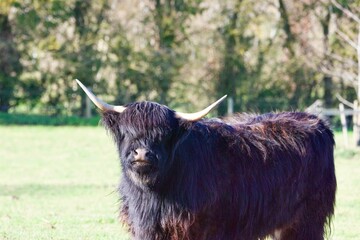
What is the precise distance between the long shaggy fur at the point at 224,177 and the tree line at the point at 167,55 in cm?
2359

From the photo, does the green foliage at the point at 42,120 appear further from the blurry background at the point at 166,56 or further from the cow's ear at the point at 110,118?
the cow's ear at the point at 110,118

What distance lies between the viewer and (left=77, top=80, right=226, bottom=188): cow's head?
599cm

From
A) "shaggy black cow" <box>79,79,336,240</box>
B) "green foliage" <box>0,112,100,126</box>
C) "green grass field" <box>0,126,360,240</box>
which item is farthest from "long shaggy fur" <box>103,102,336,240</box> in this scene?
"green foliage" <box>0,112,100,126</box>

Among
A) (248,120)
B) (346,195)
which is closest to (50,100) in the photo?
(346,195)

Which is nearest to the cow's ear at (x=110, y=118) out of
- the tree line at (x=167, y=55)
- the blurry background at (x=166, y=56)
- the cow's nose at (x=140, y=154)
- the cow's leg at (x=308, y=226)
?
the cow's nose at (x=140, y=154)

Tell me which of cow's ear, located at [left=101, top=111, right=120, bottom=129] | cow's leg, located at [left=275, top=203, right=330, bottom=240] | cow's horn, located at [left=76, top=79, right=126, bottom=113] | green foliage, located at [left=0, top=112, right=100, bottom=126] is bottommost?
green foliage, located at [left=0, top=112, right=100, bottom=126]

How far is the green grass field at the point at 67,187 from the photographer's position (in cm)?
982

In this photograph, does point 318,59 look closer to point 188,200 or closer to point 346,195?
point 346,195

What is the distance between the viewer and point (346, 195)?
1379 cm

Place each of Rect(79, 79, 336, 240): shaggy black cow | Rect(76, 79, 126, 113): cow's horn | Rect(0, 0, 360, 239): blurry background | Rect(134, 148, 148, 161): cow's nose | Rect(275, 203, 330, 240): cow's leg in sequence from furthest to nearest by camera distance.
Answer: Rect(0, 0, 360, 239): blurry background < Rect(275, 203, 330, 240): cow's leg < Rect(76, 79, 126, 113): cow's horn < Rect(79, 79, 336, 240): shaggy black cow < Rect(134, 148, 148, 161): cow's nose

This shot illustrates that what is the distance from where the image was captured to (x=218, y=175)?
21.2 ft

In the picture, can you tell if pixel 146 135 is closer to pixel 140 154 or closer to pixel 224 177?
pixel 140 154

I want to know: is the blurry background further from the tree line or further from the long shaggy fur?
the long shaggy fur

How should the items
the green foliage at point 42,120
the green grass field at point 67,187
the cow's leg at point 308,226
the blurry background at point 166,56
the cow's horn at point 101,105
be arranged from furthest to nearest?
the blurry background at point 166,56 → the green foliage at point 42,120 → the green grass field at point 67,187 → the cow's leg at point 308,226 → the cow's horn at point 101,105
